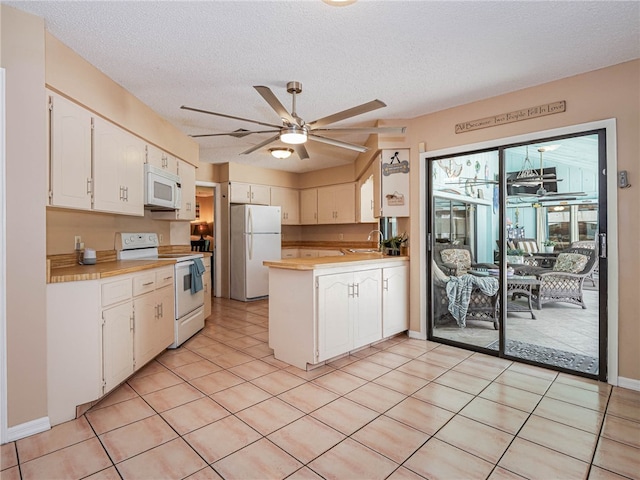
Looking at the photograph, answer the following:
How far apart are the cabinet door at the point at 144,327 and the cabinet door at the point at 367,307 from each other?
5.88 feet

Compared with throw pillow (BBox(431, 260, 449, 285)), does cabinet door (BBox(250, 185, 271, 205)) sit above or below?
above

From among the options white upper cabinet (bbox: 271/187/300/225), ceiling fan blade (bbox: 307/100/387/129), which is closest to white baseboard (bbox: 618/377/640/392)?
ceiling fan blade (bbox: 307/100/387/129)

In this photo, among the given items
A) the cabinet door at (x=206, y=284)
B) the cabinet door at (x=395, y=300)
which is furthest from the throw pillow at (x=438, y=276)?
the cabinet door at (x=206, y=284)

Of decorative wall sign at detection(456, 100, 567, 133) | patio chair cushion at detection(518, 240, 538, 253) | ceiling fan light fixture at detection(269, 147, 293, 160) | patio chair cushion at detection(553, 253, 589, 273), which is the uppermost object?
ceiling fan light fixture at detection(269, 147, 293, 160)

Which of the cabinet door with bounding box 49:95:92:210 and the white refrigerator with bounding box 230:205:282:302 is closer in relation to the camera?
the cabinet door with bounding box 49:95:92:210

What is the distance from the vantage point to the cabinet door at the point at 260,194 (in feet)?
20.5

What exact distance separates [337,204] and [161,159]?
3346 mm

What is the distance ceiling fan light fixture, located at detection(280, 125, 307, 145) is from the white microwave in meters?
1.50

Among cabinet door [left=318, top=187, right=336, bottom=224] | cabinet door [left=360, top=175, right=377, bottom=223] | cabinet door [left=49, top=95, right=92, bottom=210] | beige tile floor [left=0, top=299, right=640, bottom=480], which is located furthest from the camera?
cabinet door [left=318, top=187, right=336, bottom=224]

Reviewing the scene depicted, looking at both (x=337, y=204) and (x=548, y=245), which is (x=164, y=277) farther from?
(x=337, y=204)

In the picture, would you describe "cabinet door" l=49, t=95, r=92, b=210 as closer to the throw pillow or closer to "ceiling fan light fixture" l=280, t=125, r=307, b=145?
"ceiling fan light fixture" l=280, t=125, r=307, b=145

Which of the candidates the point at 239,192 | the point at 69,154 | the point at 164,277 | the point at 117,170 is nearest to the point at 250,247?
the point at 239,192

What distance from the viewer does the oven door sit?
3.43 metres

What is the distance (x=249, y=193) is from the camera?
243 inches
